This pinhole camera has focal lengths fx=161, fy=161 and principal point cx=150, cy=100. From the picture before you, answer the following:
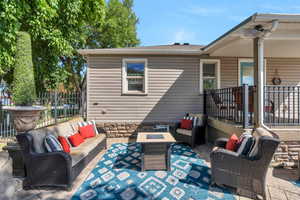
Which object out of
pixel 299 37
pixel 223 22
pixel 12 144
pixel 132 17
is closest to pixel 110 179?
pixel 12 144

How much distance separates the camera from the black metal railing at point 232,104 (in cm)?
386

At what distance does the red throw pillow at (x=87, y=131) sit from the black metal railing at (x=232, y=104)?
4036 mm

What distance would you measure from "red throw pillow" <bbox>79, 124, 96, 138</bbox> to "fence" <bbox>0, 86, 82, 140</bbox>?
1533 millimetres

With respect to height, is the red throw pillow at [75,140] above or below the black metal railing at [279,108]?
below

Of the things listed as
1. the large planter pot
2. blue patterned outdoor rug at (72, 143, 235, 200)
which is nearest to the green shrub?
the large planter pot

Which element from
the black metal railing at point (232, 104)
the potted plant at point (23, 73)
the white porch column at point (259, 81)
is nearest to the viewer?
the white porch column at point (259, 81)

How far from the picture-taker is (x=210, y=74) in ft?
21.8

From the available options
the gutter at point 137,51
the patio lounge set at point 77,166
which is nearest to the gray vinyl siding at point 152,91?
the gutter at point 137,51

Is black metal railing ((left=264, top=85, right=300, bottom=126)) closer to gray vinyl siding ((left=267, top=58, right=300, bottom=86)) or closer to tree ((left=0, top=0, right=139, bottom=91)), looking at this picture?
gray vinyl siding ((left=267, top=58, right=300, bottom=86))

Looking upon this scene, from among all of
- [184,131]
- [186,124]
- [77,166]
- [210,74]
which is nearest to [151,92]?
[186,124]

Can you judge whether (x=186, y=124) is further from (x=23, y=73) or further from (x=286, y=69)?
(x=23, y=73)

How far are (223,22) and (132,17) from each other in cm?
1239

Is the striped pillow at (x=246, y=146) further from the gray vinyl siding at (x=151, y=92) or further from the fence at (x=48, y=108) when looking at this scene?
the fence at (x=48, y=108)

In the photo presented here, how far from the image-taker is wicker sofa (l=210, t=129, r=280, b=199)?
245 cm
